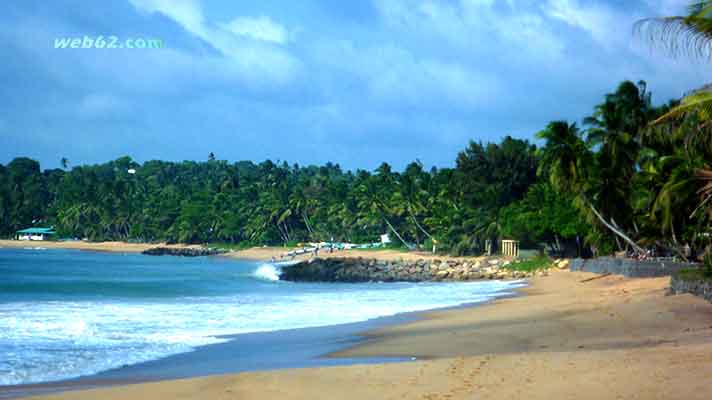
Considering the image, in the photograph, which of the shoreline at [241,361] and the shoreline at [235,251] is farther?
the shoreline at [235,251]

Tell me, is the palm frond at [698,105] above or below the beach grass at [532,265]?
above

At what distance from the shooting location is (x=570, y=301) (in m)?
25.3

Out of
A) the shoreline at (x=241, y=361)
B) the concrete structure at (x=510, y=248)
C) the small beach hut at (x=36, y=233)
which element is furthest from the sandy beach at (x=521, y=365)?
the small beach hut at (x=36, y=233)

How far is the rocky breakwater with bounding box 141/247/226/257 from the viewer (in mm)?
107062

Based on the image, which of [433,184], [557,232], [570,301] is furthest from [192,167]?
[570,301]

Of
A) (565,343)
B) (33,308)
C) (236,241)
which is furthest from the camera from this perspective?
(236,241)

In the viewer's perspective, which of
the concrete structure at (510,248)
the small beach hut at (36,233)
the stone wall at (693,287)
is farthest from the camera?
the small beach hut at (36,233)

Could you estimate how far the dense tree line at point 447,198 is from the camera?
34.6 meters

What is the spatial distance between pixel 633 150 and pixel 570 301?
15477 millimetres

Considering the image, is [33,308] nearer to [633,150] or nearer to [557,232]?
[633,150]

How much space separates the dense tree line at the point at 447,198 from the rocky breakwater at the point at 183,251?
486 centimetres

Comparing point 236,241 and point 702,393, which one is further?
point 236,241

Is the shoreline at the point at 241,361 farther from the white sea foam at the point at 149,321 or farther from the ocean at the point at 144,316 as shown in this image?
the white sea foam at the point at 149,321

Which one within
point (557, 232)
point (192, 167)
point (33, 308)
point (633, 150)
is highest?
point (192, 167)
